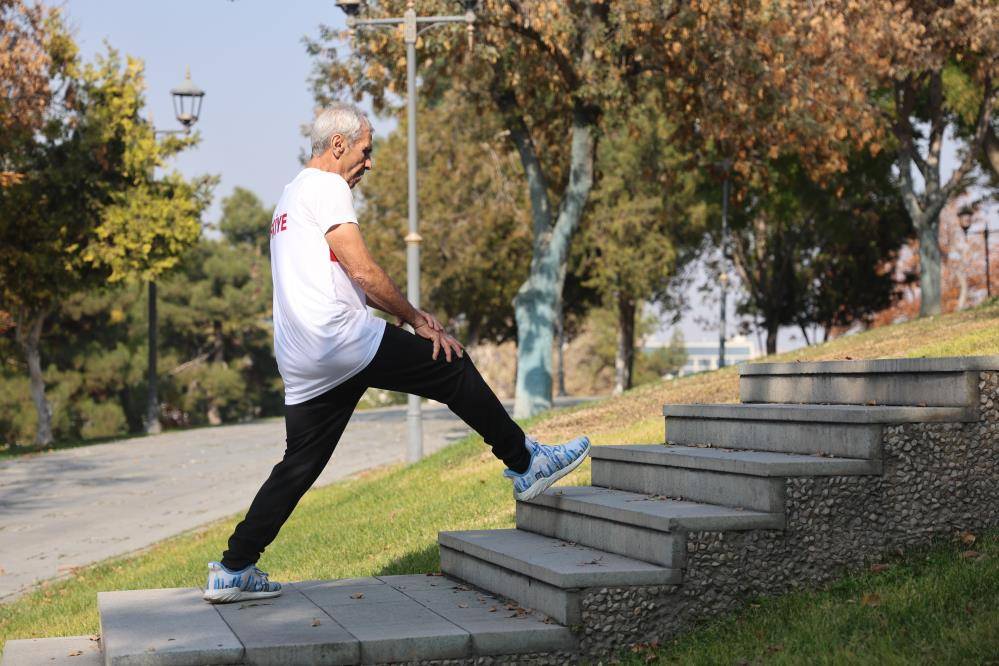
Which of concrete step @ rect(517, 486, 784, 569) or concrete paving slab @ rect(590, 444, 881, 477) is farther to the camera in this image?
concrete paving slab @ rect(590, 444, 881, 477)

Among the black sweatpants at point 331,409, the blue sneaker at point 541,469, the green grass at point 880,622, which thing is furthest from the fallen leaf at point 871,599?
the black sweatpants at point 331,409

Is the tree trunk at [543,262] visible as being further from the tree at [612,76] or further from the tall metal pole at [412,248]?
the tall metal pole at [412,248]

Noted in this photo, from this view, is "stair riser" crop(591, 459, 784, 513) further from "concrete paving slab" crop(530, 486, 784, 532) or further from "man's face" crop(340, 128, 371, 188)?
"man's face" crop(340, 128, 371, 188)

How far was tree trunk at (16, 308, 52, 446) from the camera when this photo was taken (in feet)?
96.8

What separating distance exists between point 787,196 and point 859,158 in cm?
257

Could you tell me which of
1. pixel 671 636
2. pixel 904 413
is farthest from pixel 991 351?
pixel 671 636

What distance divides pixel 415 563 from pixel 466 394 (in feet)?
8.18

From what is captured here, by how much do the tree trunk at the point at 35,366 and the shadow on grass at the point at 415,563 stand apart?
2302 cm

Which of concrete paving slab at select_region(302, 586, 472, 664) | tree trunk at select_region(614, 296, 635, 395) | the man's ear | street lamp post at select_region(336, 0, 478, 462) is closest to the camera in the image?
concrete paving slab at select_region(302, 586, 472, 664)

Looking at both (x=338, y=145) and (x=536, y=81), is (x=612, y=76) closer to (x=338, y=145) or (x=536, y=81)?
(x=536, y=81)

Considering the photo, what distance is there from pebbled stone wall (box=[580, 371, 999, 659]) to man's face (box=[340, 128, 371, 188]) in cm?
207

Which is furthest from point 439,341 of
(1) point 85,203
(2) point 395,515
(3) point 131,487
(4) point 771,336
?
(4) point 771,336

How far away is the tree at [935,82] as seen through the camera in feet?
83.0

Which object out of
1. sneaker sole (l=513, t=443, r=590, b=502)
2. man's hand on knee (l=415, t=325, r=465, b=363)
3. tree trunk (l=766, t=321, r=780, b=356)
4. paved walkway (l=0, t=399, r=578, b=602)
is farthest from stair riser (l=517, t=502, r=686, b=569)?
tree trunk (l=766, t=321, r=780, b=356)
